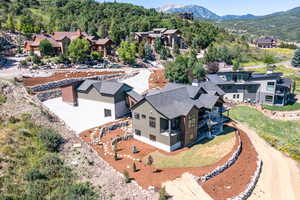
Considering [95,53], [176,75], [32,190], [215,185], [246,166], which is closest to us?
[32,190]

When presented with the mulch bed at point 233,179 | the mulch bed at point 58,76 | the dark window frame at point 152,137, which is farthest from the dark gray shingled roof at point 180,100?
the mulch bed at point 58,76

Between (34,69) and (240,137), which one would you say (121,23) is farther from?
(240,137)

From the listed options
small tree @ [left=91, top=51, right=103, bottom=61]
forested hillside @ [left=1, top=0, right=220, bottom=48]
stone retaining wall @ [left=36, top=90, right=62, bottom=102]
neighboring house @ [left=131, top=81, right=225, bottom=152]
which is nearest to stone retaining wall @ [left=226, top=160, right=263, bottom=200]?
neighboring house @ [left=131, top=81, right=225, bottom=152]

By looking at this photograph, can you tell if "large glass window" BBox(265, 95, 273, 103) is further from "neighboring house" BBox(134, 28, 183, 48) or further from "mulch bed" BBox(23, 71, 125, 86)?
"neighboring house" BBox(134, 28, 183, 48)

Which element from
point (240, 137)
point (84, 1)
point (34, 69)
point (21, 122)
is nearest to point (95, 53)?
point (34, 69)

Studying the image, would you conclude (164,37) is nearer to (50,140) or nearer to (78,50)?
(78,50)
